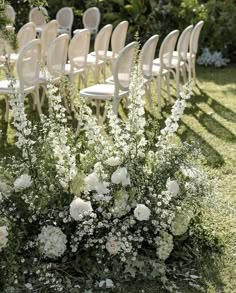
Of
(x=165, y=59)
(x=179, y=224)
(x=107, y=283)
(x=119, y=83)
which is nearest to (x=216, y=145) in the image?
(x=119, y=83)

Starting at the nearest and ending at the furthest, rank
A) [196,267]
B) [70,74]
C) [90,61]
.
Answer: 1. [196,267]
2. [70,74]
3. [90,61]

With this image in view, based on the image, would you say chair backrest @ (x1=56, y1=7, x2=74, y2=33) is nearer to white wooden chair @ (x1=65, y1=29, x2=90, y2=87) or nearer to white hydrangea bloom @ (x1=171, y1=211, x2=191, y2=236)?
white wooden chair @ (x1=65, y1=29, x2=90, y2=87)

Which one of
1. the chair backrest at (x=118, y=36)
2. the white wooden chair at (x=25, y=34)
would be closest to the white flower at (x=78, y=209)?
the white wooden chair at (x=25, y=34)

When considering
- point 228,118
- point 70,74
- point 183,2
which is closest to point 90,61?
point 70,74

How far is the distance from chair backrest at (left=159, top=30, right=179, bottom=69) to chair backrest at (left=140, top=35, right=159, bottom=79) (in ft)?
1.22

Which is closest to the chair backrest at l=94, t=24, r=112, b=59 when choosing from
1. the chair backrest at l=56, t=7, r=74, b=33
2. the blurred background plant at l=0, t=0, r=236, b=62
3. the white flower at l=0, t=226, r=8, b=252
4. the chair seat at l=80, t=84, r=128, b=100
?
the chair seat at l=80, t=84, r=128, b=100

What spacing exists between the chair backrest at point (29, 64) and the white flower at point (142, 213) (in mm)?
2845

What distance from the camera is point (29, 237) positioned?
371 centimetres

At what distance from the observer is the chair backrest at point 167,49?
7.08 metres

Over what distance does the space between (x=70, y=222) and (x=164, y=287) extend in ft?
2.46

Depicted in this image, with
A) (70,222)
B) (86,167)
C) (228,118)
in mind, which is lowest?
(228,118)

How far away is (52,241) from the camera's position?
355 cm

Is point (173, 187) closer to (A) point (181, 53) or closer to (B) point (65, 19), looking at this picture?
(A) point (181, 53)

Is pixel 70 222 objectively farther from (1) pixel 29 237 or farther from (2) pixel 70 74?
(2) pixel 70 74
